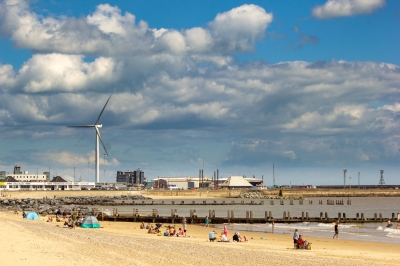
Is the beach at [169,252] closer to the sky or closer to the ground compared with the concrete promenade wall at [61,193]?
closer to the ground

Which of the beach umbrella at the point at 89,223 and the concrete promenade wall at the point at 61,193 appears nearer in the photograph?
the beach umbrella at the point at 89,223

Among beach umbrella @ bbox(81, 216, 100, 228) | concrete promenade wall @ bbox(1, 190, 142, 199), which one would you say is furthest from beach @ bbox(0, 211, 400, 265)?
concrete promenade wall @ bbox(1, 190, 142, 199)

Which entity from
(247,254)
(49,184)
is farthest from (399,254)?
(49,184)

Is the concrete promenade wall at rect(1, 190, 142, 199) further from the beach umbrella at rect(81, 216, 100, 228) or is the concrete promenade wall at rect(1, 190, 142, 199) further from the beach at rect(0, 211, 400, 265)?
the beach at rect(0, 211, 400, 265)

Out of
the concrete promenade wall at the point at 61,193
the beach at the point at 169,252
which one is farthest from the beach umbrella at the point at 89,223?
the concrete promenade wall at the point at 61,193

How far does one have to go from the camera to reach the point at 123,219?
71.2 m

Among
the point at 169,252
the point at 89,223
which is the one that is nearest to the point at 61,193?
the point at 89,223

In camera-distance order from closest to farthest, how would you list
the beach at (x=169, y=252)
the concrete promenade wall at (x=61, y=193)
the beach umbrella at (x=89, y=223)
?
the beach at (x=169, y=252) → the beach umbrella at (x=89, y=223) → the concrete promenade wall at (x=61, y=193)

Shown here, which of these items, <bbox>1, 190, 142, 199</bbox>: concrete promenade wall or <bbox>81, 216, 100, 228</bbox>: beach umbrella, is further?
<bbox>1, 190, 142, 199</bbox>: concrete promenade wall

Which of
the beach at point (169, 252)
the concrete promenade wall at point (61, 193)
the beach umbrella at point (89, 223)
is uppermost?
the concrete promenade wall at point (61, 193)

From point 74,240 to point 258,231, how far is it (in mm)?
23079

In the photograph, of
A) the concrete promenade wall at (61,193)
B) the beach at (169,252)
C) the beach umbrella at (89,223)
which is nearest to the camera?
the beach at (169,252)

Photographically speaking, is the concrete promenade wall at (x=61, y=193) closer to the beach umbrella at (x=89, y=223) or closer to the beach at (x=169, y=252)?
the beach umbrella at (x=89, y=223)

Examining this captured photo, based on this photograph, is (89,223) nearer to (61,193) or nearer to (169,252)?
(169,252)
